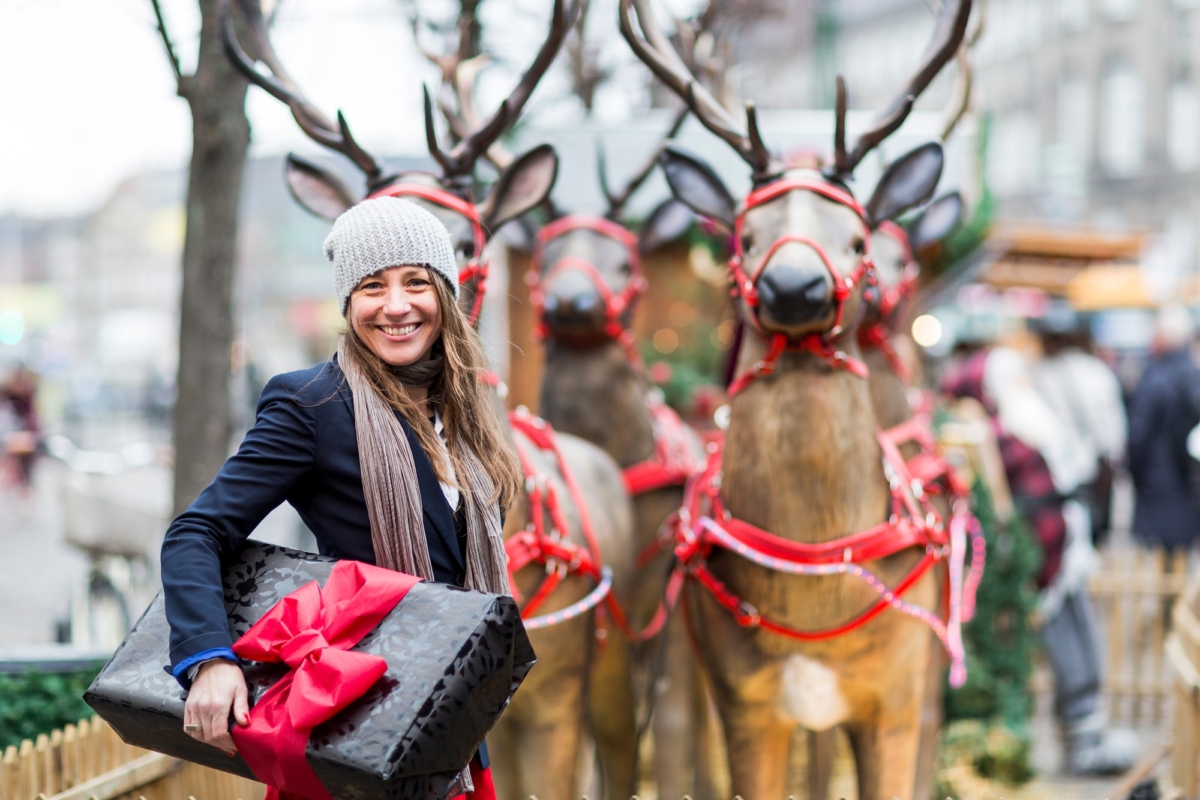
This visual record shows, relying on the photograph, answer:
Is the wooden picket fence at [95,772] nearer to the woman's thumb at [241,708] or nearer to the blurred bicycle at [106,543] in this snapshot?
the woman's thumb at [241,708]

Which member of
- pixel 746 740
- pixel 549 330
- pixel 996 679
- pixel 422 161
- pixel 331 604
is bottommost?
pixel 996 679

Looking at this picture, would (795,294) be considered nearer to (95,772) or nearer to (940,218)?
(940,218)

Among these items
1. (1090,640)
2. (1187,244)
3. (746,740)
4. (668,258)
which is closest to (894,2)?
(1187,244)

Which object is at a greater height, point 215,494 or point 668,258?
point 668,258

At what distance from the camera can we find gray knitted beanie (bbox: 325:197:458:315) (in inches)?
89.7

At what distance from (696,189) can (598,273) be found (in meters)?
1.04

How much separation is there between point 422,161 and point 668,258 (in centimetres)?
260

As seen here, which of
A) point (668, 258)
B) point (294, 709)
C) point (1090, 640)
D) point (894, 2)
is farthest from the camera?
point (894, 2)

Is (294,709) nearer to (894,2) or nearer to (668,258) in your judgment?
(668,258)

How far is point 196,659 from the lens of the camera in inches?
76.7

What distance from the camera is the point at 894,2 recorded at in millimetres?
49469

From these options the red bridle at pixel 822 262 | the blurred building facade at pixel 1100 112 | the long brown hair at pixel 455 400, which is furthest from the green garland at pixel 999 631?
the blurred building facade at pixel 1100 112

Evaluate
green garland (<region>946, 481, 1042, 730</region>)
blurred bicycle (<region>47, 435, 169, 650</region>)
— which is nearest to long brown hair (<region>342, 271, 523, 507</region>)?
green garland (<region>946, 481, 1042, 730</region>)

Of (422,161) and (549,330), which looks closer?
(549,330)
